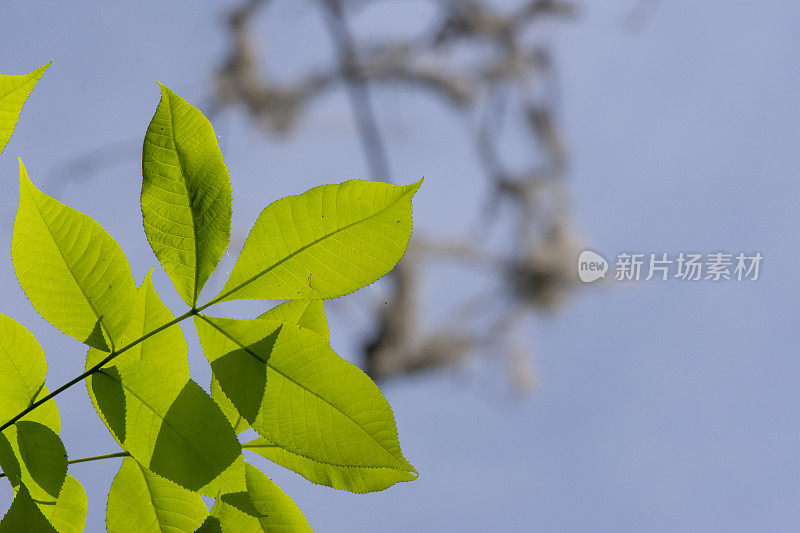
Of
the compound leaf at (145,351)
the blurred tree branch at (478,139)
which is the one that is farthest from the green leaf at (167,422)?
the blurred tree branch at (478,139)

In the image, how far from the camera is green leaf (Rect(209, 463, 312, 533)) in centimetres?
14

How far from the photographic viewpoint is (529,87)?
1551 mm

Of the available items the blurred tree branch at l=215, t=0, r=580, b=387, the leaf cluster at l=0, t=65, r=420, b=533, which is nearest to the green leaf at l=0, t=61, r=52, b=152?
the leaf cluster at l=0, t=65, r=420, b=533

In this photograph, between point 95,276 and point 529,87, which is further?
point 529,87

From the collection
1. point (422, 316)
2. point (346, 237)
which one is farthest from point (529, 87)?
point (346, 237)

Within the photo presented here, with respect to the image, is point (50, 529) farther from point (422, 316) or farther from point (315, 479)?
point (422, 316)

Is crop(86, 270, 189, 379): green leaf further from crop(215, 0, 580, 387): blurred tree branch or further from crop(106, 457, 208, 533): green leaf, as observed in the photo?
crop(215, 0, 580, 387): blurred tree branch

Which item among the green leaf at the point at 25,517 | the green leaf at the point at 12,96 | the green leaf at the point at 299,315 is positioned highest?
the green leaf at the point at 12,96

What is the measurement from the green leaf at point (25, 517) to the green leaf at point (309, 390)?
0.03 metres

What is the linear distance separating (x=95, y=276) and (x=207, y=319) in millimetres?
21

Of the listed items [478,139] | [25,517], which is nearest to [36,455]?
[25,517]

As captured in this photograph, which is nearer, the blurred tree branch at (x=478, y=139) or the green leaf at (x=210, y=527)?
the green leaf at (x=210, y=527)

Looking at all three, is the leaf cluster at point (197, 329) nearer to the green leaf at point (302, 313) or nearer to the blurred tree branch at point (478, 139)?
the green leaf at point (302, 313)

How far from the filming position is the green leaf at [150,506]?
5.3 inches
